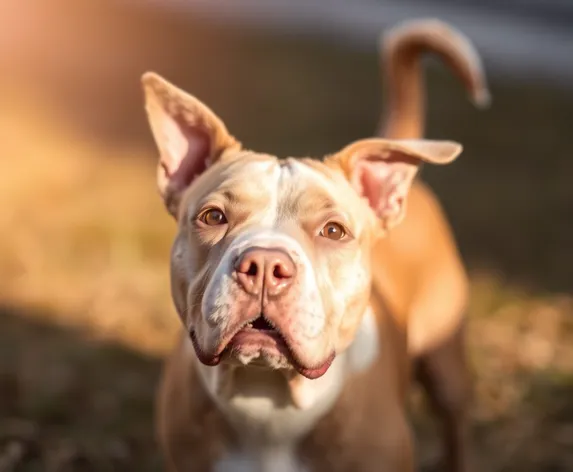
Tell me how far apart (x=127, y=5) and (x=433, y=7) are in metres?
3.61

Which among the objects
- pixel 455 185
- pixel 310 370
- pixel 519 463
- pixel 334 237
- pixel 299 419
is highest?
pixel 455 185

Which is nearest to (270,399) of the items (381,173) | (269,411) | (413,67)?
(269,411)

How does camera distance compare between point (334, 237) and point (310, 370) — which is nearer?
point (310, 370)

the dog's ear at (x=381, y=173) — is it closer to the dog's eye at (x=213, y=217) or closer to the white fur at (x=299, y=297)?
the dog's eye at (x=213, y=217)

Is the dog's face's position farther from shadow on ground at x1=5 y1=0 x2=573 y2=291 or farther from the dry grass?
shadow on ground at x1=5 y1=0 x2=573 y2=291

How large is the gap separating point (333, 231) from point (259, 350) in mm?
451

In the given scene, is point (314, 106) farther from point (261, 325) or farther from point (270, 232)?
point (261, 325)

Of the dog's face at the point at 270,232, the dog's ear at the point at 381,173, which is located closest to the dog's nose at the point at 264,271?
the dog's face at the point at 270,232

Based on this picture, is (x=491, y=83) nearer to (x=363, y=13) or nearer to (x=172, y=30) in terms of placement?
(x=363, y=13)

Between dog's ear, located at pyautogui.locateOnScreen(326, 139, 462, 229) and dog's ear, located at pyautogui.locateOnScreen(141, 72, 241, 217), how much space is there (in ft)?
1.20

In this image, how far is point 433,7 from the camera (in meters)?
10.6

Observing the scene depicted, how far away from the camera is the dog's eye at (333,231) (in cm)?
279

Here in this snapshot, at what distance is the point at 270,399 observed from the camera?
2.91 metres

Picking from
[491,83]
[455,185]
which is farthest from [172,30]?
[455,185]
